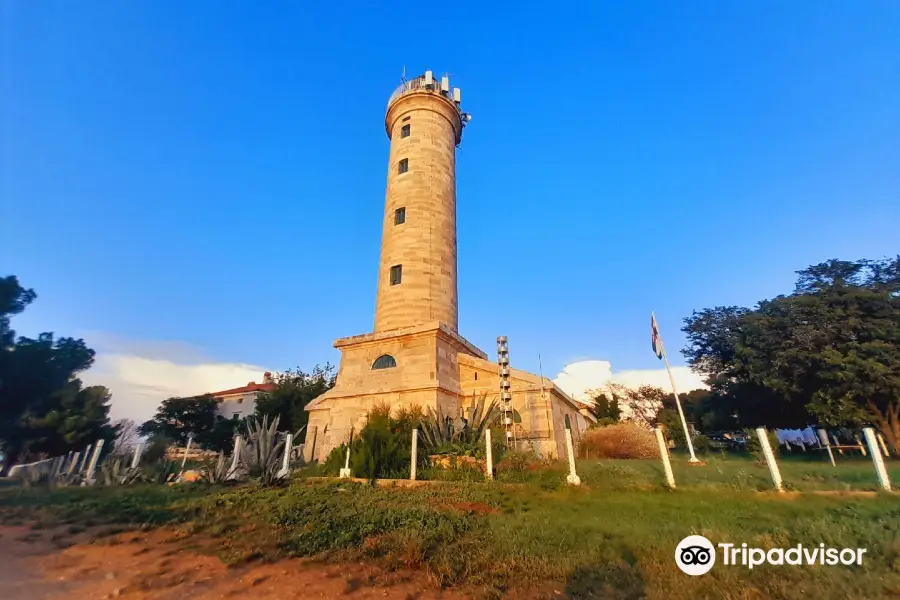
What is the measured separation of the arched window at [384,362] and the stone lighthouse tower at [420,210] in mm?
1160

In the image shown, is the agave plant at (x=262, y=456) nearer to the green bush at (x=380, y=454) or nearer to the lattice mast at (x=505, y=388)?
the green bush at (x=380, y=454)

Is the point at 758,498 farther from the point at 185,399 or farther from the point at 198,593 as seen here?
the point at 185,399

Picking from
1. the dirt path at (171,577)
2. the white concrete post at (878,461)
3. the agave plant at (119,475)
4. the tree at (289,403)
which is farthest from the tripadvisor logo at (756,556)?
the tree at (289,403)

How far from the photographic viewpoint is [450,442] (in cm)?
1131

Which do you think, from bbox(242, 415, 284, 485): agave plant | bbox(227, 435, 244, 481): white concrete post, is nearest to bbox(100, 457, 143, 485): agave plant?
bbox(227, 435, 244, 481): white concrete post

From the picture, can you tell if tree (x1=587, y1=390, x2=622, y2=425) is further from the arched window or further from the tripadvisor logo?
the tripadvisor logo

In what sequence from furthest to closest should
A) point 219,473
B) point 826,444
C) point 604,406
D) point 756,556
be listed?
point 604,406, point 826,444, point 219,473, point 756,556

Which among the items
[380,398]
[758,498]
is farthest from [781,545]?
[380,398]

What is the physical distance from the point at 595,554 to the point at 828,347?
1697 centimetres

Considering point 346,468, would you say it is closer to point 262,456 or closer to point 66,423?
point 262,456

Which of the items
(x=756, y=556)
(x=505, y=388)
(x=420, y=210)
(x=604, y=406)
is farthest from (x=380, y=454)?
(x=604, y=406)

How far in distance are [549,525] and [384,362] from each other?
35.6 ft

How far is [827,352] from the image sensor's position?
15.3 metres

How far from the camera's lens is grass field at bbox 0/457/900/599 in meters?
3.54
